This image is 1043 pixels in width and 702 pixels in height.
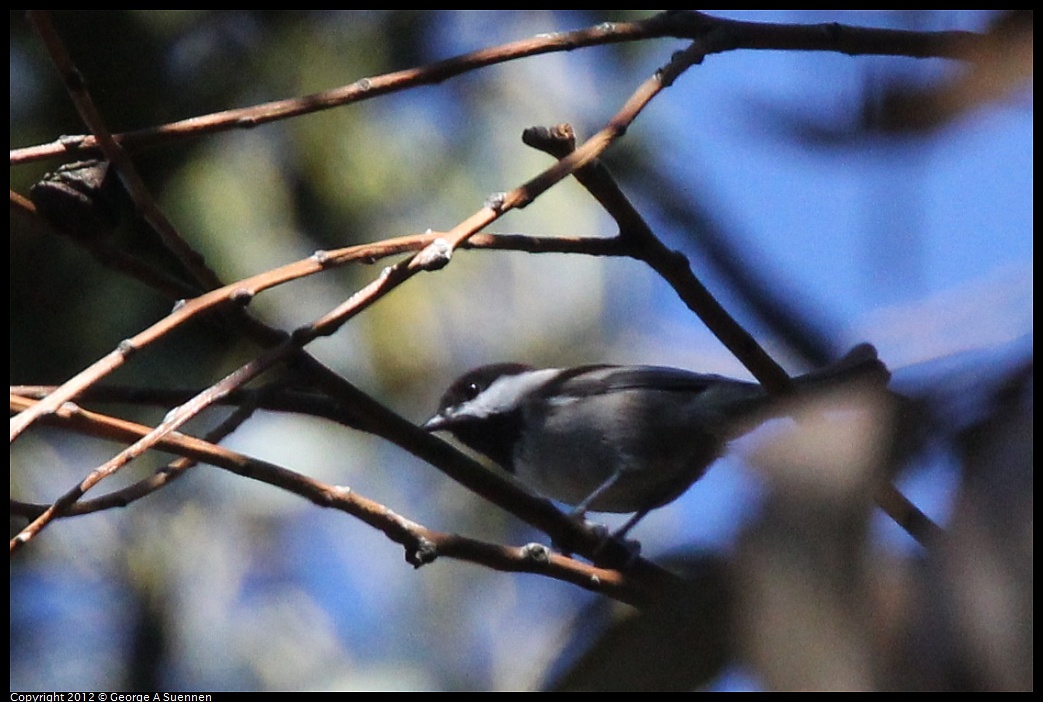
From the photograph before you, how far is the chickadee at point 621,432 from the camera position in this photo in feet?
11.6

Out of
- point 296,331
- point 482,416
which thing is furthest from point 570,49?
point 482,416

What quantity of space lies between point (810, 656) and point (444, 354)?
478cm

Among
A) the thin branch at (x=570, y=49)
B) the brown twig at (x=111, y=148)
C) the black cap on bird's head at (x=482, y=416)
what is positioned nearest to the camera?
the brown twig at (x=111, y=148)

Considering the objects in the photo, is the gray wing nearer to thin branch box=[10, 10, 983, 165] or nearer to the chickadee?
the chickadee

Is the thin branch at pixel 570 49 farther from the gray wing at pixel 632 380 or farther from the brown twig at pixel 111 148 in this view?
the gray wing at pixel 632 380

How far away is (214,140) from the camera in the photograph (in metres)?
5.11

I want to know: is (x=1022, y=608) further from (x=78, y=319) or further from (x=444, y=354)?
(x=444, y=354)

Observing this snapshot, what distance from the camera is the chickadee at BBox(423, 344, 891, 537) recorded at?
11.6 feet

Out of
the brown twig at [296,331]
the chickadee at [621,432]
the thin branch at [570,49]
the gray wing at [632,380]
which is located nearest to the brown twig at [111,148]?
the thin branch at [570,49]

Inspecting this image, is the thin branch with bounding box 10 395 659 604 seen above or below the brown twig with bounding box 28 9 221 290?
below

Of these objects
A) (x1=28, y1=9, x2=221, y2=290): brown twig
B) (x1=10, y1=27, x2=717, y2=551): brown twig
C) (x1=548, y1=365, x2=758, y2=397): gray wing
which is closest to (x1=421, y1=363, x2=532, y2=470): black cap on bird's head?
(x1=548, y1=365, x2=758, y2=397): gray wing

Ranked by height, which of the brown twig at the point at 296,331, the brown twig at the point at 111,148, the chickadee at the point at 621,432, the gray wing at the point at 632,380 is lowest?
the chickadee at the point at 621,432

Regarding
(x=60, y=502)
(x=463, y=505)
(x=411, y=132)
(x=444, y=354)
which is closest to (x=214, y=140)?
(x=411, y=132)
